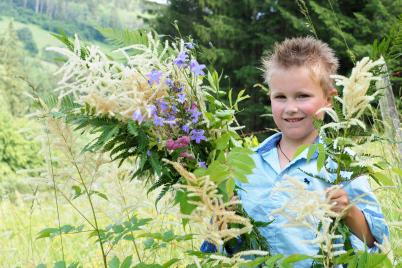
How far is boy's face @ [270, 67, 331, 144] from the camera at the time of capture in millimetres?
2469

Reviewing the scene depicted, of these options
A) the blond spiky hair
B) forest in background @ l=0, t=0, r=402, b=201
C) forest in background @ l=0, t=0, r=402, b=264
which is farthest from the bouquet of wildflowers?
forest in background @ l=0, t=0, r=402, b=201

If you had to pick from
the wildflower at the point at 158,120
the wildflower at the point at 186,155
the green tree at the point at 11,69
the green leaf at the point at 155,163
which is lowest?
the green tree at the point at 11,69

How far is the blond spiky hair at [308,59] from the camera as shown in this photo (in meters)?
2.51

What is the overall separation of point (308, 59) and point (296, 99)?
0.19m

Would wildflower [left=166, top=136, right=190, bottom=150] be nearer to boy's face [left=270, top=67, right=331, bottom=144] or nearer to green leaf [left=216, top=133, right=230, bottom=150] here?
green leaf [left=216, top=133, right=230, bottom=150]

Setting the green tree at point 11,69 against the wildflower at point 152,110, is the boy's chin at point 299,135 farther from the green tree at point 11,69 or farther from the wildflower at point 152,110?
the green tree at point 11,69

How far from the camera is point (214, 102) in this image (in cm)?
203

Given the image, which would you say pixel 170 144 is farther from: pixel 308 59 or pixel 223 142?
pixel 308 59

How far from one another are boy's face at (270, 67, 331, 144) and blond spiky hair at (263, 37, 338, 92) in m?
0.03

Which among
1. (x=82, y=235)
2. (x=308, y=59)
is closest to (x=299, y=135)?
(x=308, y=59)

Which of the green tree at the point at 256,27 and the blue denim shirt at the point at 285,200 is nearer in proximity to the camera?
the blue denim shirt at the point at 285,200

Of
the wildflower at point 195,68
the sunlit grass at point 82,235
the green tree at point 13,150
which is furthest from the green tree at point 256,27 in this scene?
the wildflower at point 195,68

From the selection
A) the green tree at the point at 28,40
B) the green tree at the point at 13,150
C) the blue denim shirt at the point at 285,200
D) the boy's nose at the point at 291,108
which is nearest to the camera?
the blue denim shirt at the point at 285,200

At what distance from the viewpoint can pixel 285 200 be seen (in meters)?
2.23
